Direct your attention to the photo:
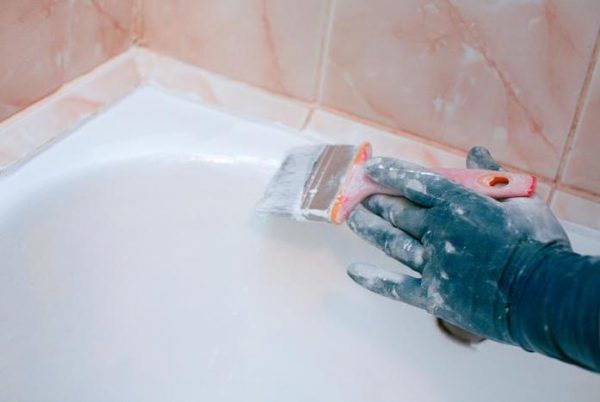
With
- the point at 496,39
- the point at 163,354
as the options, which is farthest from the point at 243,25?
the point at 163,354

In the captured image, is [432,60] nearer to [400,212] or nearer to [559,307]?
[400,212]

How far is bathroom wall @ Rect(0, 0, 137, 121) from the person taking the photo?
770 mm

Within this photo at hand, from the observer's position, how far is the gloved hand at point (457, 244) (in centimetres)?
62

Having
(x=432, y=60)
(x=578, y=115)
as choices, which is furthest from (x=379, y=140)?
(x=578, y=115)

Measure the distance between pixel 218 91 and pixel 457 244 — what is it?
1.35 feet

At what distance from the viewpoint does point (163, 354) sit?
90 cm

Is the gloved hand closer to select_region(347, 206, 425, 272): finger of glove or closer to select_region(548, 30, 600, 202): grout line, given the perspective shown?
select_region(347, 206, 425, 272): finger of glove

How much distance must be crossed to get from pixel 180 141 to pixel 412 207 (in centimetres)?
31

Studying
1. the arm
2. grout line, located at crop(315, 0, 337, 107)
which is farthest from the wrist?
grout line, located at crop(315, 0, 337, 107)

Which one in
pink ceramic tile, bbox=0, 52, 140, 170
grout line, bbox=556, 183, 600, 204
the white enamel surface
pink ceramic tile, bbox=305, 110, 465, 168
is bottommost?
the white enamel surface

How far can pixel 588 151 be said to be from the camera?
0.78 metres

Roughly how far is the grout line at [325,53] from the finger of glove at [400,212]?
193 mm

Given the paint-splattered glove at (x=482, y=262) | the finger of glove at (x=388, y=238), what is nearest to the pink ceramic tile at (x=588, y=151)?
the paint-splattered glove at (x=482, y=262)

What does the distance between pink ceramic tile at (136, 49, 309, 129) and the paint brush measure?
0.08m
